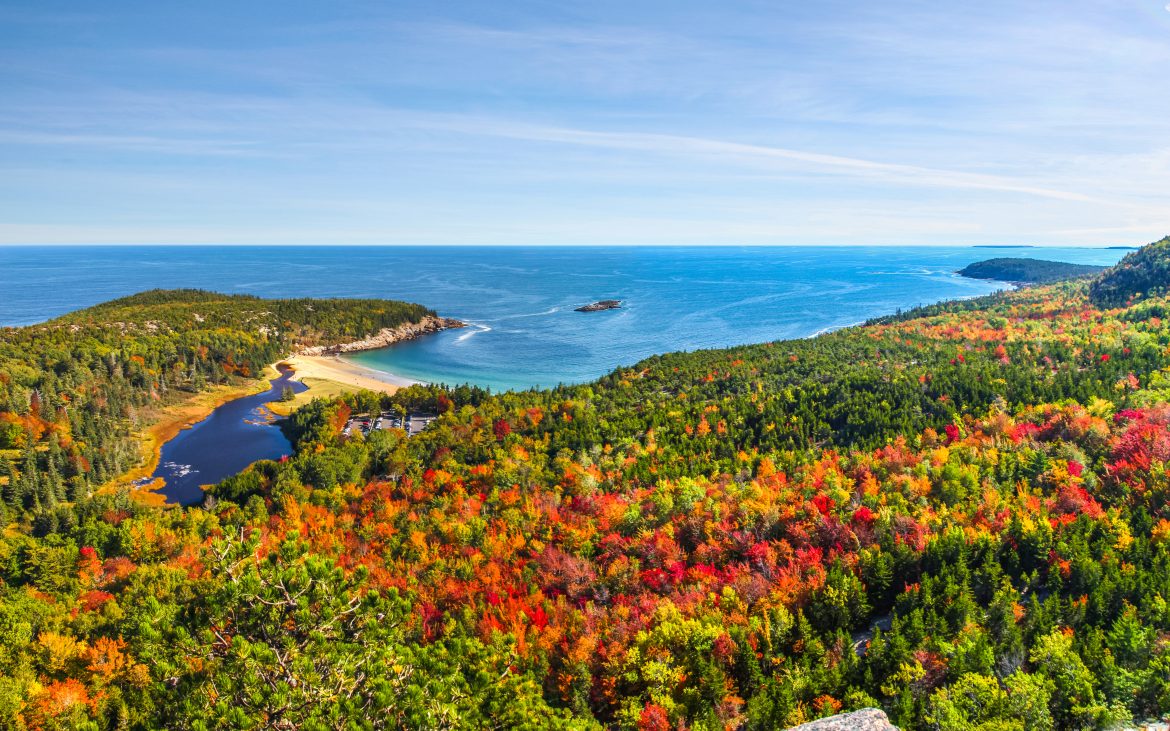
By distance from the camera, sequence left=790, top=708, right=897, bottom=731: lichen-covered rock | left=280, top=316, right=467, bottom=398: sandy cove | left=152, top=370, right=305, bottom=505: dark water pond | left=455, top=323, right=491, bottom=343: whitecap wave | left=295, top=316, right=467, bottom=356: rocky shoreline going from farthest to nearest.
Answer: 1. left=455, top=323, right=491, bottom=343: whitecap wave
2. left=295, top=316, right=467, bottom=356: rocky shoreline
3. left=280, top=316, right=467, bottom=398: sandy cove
4. left=152, top=370, right=305, bottom=505: dark water pond
5. left=790, top=708, right=897, bottom=731: lichen-covered rock

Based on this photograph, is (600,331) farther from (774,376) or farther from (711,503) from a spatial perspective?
(711,503)

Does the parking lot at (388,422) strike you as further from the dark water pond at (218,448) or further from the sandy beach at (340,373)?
the sandy beach at (340,373)

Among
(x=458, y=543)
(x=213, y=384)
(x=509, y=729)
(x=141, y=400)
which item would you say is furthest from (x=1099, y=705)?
(x=213, y=384)

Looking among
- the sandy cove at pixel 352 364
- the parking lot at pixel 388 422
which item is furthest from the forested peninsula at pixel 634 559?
the sandy cove at pixel 352 364

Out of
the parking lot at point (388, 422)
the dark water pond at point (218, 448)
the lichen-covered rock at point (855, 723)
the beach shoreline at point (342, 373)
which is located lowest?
the dark water pond at point (218, 448)

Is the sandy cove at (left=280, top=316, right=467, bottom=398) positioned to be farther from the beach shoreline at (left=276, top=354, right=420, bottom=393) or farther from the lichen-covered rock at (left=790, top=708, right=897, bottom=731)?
the lichen-covered rock at (left=790, top=708, right=897, bottom=731)

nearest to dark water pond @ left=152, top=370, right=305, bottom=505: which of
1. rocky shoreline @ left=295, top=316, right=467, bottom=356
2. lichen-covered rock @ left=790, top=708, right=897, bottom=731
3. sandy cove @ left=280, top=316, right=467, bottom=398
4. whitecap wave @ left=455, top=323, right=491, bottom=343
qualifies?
sandy cove @ left=280, top=316, right=467, bottom=398
